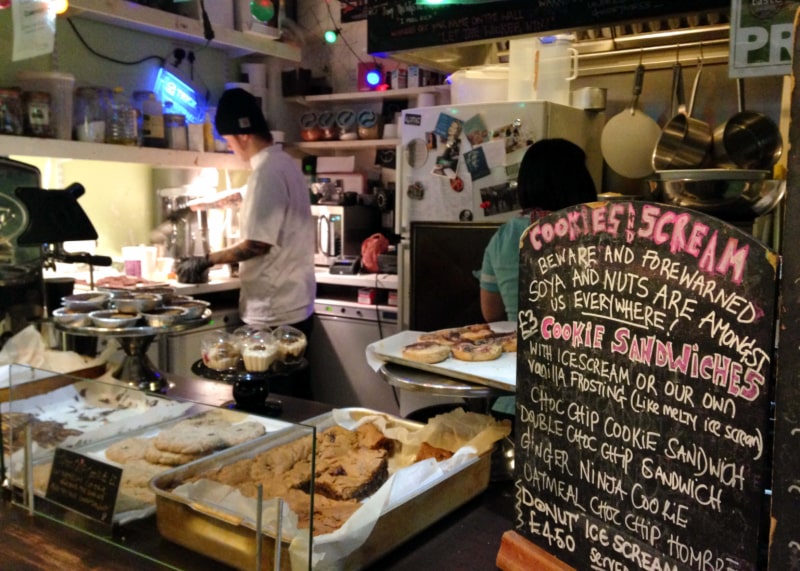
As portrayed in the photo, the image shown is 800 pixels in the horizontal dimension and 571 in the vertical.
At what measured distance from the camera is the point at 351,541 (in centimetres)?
109

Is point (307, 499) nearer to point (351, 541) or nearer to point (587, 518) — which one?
point (351, 541)

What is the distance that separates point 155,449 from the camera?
1.33 meters

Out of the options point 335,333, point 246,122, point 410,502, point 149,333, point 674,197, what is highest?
point 246,122

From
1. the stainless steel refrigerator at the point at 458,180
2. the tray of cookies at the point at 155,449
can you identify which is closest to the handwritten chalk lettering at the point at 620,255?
the tray of cookies at the point at 155,449

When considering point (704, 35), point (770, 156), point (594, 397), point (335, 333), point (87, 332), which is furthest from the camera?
point (335, 333)

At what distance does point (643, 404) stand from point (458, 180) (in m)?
2.42

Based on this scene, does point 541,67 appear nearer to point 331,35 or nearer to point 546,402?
point 331,35

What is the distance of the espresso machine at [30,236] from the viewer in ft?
7.10

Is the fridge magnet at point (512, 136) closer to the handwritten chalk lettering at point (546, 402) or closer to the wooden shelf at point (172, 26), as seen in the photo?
the wooden shelf at point (172, 26)

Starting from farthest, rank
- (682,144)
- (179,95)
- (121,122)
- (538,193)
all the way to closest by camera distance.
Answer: (179,95)
(121,122)
(682,144)
(538,193)

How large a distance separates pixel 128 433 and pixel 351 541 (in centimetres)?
59

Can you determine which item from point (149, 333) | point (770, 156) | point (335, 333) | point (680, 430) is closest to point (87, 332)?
point (149, 333)

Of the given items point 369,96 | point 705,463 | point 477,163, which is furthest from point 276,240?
point 705,463

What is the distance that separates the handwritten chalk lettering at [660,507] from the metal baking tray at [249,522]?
391 mm
